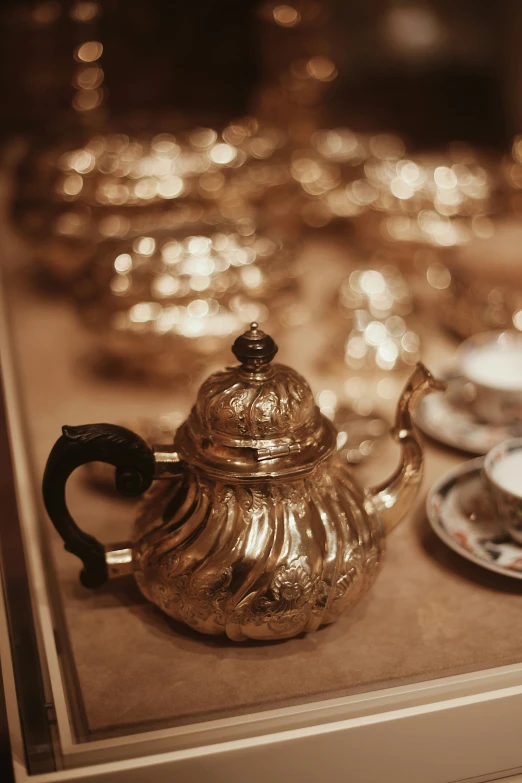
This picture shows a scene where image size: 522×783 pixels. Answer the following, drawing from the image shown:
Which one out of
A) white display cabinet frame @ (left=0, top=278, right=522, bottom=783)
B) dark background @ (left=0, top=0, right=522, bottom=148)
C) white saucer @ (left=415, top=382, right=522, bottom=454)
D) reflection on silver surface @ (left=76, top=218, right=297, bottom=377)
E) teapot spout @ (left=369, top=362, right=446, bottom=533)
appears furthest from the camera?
dark background @ (left=0, top=0, right=522, bottom=148)

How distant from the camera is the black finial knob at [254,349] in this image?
2.02ft

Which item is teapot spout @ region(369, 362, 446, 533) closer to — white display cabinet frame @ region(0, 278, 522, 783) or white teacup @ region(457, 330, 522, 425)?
white display cabinet frame @ region(0, 278, 522, 783)

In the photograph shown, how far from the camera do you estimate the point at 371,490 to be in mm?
696

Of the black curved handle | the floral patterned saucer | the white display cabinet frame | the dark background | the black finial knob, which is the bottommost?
the white display cabinet frame

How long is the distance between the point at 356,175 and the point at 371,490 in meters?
0.99

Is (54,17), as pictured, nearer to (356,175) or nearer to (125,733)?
(356,175)

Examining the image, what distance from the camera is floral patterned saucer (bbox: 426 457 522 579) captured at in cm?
71

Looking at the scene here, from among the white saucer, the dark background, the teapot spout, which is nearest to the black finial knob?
the teapot spout

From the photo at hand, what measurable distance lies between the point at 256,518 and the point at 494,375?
0.48m

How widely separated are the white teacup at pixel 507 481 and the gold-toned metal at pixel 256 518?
13cm

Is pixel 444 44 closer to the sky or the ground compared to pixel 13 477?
closer to the sky

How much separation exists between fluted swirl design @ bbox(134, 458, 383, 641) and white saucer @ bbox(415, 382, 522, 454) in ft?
0.99

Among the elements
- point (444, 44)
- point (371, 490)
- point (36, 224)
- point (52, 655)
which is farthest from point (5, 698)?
point (444, 44)

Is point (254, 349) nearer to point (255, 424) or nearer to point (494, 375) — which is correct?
point (255, 424)
